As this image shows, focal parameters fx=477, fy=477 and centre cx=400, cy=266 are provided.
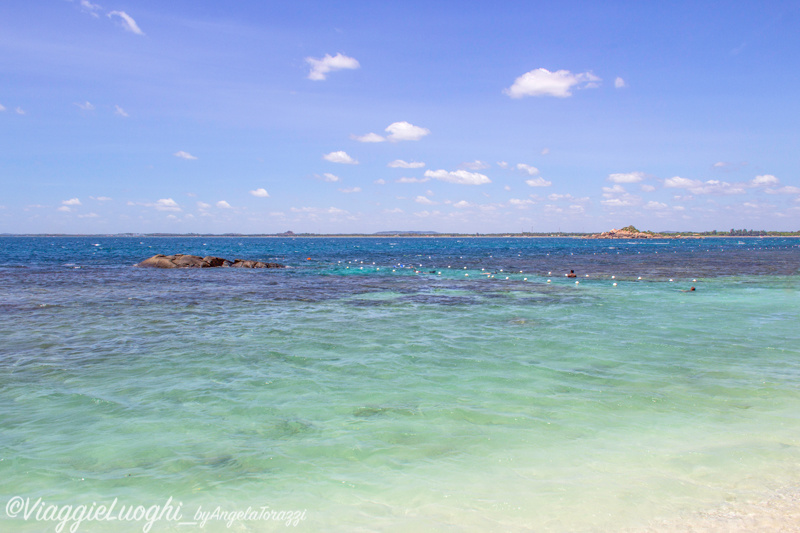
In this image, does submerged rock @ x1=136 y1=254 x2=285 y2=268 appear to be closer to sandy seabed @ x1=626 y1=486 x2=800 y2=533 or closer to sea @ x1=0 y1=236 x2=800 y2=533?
sea @ x1=0 y1=236 x2=800 y2=533

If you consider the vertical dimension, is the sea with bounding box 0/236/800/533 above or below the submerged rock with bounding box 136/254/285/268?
below

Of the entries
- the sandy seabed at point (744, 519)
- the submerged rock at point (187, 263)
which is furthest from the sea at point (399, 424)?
the submerged rock at point (187, 263)

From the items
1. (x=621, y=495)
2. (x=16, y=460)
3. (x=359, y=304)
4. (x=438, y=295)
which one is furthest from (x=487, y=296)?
(x=16, y=460)

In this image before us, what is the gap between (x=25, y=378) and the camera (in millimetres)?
11086

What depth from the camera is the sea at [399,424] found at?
19.6 ft

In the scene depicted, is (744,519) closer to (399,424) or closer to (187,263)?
(399,424)

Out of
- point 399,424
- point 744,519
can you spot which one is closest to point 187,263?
point 399,424

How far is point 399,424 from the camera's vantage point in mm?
8578

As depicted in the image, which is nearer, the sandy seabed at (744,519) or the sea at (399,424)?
the sandy seabed at (744,519)

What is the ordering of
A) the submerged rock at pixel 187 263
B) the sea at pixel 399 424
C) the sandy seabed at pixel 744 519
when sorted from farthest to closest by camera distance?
1. the submerged rock at pixel 187 263
2. the sea at pixel 399 424
3. the sandy seabed at pixel 744 519

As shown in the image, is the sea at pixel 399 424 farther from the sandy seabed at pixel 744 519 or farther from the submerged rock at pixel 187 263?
the submerged rock at pixel 187 263

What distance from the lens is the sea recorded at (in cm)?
597

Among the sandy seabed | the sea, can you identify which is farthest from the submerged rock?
the sandy seabed

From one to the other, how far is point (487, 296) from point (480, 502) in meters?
20.4
